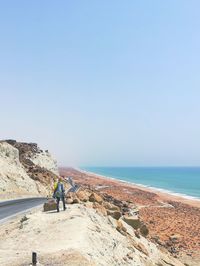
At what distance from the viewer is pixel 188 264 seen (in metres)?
28.9

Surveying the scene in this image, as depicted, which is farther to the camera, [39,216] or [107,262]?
[39,216]

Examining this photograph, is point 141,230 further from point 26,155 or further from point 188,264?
point 26,155

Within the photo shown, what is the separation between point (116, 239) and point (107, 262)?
4482mm

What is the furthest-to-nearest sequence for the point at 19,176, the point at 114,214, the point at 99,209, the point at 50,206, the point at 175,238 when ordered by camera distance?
the point at 19,176
the point at 175,238
the point at 114,214
the point at 99,209
the point at 50,206

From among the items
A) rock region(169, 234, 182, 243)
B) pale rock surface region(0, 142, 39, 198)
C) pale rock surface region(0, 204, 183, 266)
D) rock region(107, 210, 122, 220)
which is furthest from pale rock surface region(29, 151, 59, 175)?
pale rock surface region(0, 204, 183, 266)

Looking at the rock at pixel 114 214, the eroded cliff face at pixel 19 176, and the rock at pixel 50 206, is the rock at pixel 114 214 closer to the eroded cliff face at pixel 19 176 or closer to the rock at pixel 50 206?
the rock at pixel 50 206


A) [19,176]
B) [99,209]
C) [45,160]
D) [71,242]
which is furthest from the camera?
[45,160]

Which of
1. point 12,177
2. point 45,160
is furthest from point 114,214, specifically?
point 45,160

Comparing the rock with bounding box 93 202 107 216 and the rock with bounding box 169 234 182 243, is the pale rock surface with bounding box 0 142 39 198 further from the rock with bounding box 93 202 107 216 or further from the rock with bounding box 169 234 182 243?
the rock with bounding box 93 202 107 216

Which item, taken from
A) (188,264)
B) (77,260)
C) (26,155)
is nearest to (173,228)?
(188,264)

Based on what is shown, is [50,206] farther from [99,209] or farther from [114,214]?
[114,214]

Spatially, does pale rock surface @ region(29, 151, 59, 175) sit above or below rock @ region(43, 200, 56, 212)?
above

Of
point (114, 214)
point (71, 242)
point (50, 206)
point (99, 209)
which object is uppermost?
point (50, 206)

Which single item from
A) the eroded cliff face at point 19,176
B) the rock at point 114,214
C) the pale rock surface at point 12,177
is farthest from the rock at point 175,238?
the pale rock surface at point 12,177
